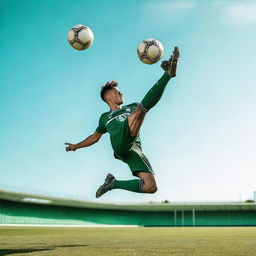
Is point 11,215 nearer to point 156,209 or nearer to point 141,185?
point 156,209

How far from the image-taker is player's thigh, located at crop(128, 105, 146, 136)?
5.31m

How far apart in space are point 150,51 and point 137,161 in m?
1.94

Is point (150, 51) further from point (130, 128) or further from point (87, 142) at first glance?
point (87, 142)

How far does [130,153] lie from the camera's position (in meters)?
5.91

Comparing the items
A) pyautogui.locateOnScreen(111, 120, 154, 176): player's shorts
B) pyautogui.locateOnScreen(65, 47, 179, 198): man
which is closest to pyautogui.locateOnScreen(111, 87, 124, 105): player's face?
pyautogui.locateOnScreen(65, 47, 179, 198): man

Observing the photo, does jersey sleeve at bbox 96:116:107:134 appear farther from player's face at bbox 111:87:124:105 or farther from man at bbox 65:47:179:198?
player's face at bbox 111:87:124:105

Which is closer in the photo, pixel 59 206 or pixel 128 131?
pixel 128 131

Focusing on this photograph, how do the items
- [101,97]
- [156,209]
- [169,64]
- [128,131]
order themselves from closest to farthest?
[169,64], [128,131], [101,97], [156,209]

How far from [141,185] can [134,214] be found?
5756cm

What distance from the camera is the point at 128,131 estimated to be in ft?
18.0

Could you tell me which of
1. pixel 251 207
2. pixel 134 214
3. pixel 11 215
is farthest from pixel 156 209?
pixel 11 215

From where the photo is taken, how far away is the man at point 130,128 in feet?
17.0

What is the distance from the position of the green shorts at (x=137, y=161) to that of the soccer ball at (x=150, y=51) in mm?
1591

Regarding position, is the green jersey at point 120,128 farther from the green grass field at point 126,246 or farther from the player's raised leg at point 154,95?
the green grass field at point 126,246
